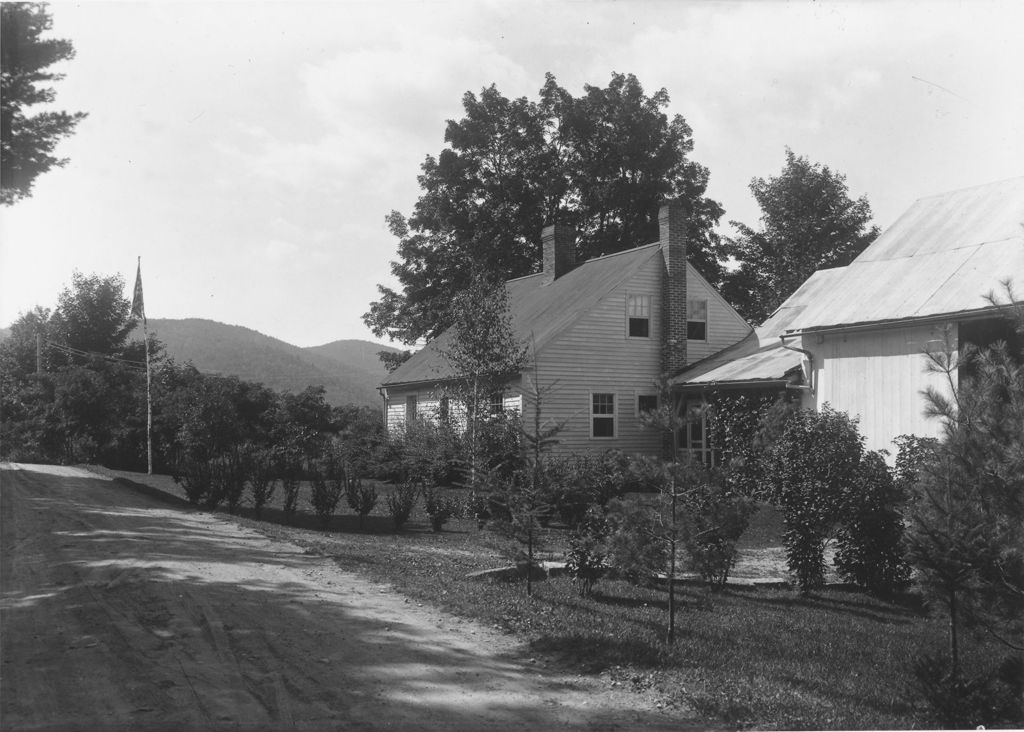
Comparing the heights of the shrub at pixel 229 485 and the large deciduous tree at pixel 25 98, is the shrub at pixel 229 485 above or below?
below

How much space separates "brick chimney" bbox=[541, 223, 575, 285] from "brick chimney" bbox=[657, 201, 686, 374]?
650 cm

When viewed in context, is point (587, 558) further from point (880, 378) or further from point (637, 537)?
point (880, 378)

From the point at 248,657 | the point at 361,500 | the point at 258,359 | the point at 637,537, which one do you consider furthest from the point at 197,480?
the point at 258,359

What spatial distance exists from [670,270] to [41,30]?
20.0 metres

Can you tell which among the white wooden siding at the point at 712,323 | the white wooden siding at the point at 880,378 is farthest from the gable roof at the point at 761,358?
the white wooden siding at the point at 880,378

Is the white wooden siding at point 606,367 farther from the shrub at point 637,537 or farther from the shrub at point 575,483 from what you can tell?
the shrub at point 637,537

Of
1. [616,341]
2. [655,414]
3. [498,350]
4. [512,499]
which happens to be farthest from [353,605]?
[616,341]

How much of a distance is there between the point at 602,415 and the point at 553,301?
17.0 feet

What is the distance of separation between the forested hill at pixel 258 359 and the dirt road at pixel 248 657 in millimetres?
52925

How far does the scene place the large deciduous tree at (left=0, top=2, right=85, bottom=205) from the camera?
8.80m

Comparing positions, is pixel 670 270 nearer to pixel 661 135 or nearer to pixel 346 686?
pixel 661 135

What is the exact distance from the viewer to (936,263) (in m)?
15.4

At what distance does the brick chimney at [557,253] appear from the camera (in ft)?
104

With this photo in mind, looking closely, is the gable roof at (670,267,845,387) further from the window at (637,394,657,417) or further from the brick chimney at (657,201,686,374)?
the window at (637,394,657,417)
